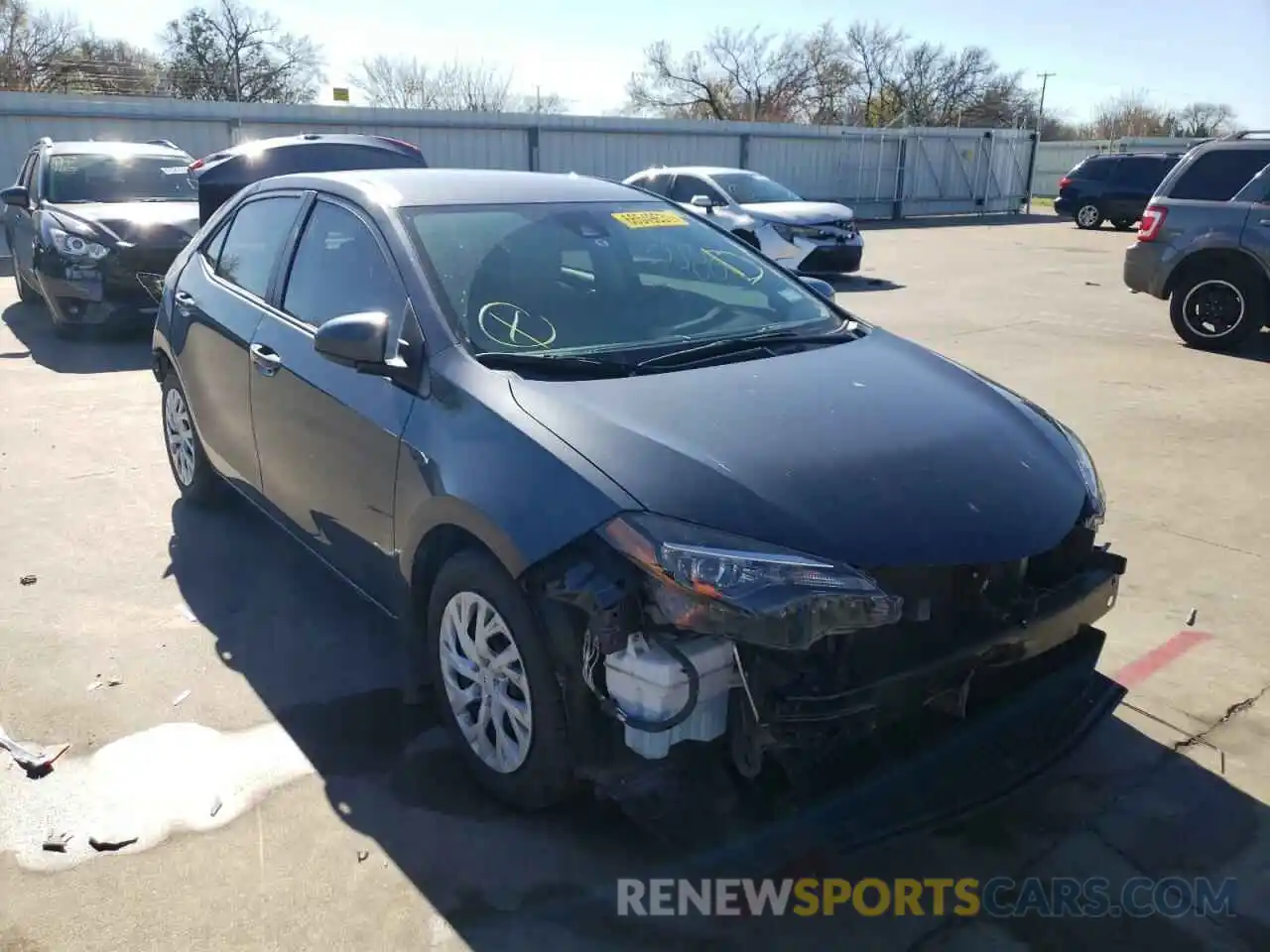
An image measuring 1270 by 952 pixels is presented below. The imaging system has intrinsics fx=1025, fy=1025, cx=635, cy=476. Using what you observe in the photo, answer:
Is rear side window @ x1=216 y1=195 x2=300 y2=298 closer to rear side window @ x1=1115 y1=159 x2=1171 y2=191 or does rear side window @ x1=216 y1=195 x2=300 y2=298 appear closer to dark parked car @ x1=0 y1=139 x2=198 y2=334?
dark parked car @ x1=0 y1=139 x2=198 y2=334

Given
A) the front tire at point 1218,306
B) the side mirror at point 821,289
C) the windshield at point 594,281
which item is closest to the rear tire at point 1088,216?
the front tire at point 1218,306

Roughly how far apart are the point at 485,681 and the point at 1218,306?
9.29m

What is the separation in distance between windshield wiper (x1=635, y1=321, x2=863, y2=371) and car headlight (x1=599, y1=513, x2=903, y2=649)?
2.85ft

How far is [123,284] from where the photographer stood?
9156 mm

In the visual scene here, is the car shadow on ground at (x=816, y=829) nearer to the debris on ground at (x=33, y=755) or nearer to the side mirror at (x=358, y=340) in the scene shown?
the debris on ground at (x=33, y=755)

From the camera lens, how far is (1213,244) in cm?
945

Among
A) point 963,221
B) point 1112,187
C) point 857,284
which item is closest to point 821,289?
point 857,284

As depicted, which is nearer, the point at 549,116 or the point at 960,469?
the point at 960,469

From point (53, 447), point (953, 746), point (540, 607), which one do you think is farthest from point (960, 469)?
point (53, 447)

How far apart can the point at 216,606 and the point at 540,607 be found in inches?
88.1

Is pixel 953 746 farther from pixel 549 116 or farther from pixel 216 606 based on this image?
pixel 549 116

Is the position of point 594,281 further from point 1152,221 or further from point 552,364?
point 1152,221

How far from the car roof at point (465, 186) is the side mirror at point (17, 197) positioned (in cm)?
718

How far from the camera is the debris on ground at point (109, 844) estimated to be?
2786 millimetres
